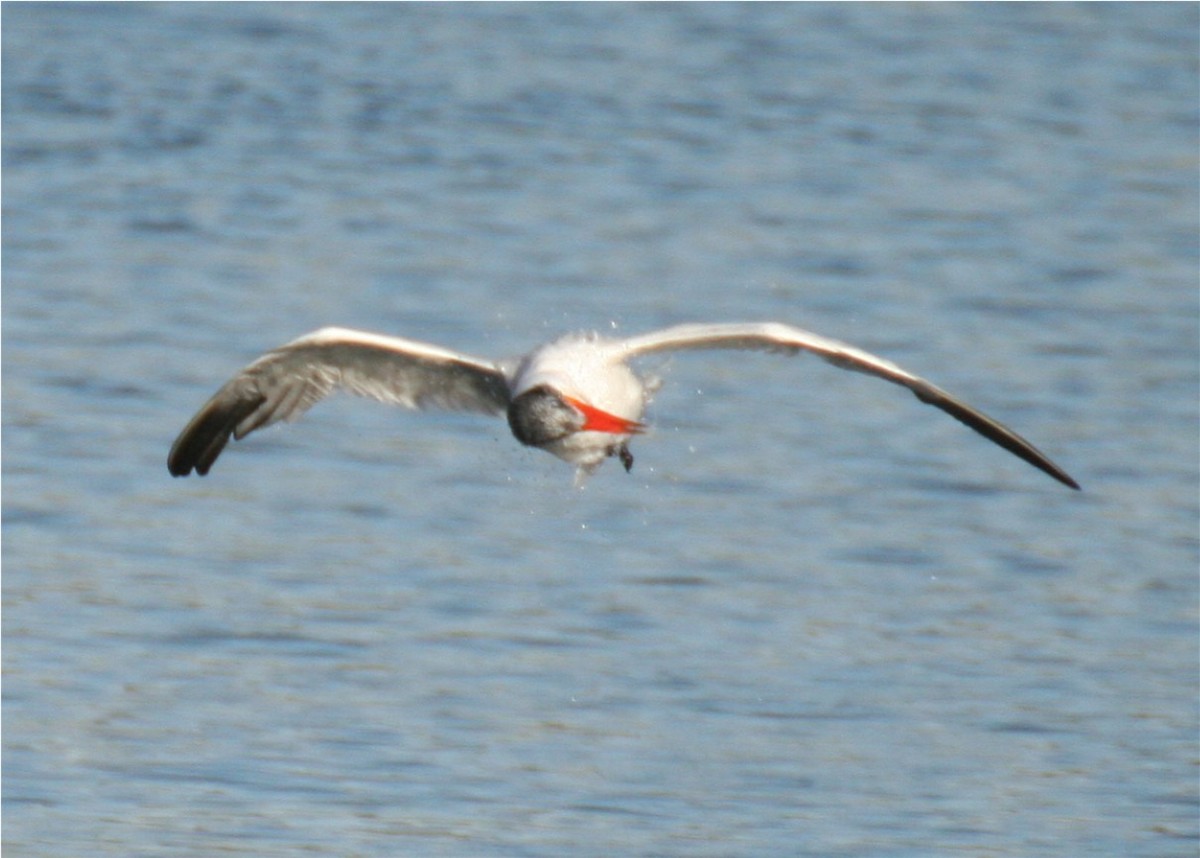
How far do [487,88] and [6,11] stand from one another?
4806 mm

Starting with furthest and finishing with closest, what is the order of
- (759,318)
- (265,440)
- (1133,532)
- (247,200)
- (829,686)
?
(247,200), (759,318), (265,440), (1133,532), (829,686)

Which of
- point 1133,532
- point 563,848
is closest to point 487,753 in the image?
point 563,848

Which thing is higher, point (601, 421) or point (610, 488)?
point (601, 421)

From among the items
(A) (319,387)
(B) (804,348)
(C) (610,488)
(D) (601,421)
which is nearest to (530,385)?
(D) (601,421)

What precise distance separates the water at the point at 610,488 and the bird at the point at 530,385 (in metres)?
0.89

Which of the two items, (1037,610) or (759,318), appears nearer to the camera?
(1037,610)

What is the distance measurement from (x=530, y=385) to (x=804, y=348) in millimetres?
898

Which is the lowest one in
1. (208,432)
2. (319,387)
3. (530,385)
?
(208,432)

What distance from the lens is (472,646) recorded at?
29.8ft

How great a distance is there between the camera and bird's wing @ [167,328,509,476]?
28.0ft

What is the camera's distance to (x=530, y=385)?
7.98 metres

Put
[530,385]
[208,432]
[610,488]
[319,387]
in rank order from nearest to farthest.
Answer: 1. [530,385]
2. [319,387]
3. [208,432]
4. [610,488]

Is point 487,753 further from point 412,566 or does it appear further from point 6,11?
point 6,11

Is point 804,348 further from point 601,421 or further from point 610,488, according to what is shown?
point 610,488
